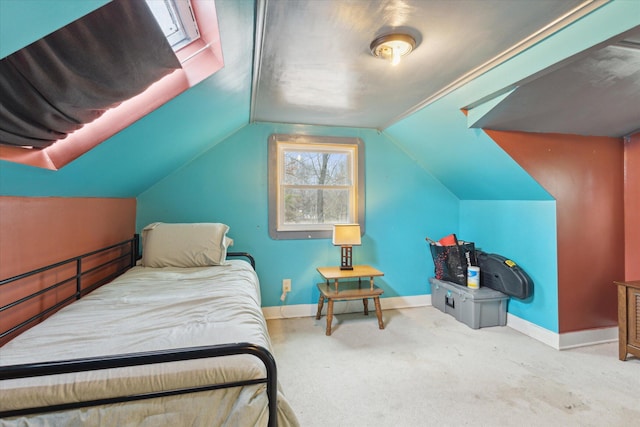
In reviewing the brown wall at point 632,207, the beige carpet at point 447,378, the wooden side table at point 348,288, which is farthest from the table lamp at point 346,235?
the brown wall at point 632,207

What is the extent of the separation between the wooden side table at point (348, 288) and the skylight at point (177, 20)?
2063 mm

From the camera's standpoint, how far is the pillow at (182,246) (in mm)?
2465

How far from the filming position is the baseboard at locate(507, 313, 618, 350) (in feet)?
8.33

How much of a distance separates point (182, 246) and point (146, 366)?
63.2 inches

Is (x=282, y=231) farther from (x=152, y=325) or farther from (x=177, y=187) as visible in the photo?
(x=152, y=325)

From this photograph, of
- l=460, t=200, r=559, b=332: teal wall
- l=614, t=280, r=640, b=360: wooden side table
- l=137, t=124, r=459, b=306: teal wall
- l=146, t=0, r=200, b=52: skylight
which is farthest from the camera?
l=137, t=124, r=459, b=306: teal wall

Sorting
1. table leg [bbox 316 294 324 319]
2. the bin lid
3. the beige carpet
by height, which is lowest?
the beige carpet

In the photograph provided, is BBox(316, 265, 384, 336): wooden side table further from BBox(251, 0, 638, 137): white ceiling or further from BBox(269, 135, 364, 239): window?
BBox(251, 0, 638, 137): white ceiling

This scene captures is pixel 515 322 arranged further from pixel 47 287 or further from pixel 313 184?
pixel 47 287

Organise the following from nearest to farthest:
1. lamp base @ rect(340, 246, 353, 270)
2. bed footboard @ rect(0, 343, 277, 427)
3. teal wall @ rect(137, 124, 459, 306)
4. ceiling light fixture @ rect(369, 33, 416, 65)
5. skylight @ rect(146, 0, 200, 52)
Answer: bed footboard @ rect(0, 343, 277, 427) < skylight @ rect(146, 0, 200, 52) < ceiling light fixture @ rect(369, 33, 416, 65) < teal wall @ rect(137, 124, 459, 306) < lamp base @ rect(340, 246, 353, 270)

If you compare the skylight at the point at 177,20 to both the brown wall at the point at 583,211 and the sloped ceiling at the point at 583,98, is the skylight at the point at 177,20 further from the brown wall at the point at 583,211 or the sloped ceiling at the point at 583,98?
the brown wall at the point at 583,211

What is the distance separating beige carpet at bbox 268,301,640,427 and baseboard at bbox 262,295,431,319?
283mm

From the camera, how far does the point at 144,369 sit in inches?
39.2

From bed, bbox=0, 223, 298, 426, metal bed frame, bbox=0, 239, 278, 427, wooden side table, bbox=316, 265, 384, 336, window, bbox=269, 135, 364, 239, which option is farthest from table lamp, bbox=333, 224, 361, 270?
metal bed frame, bbox=0, 239, 278, 427
